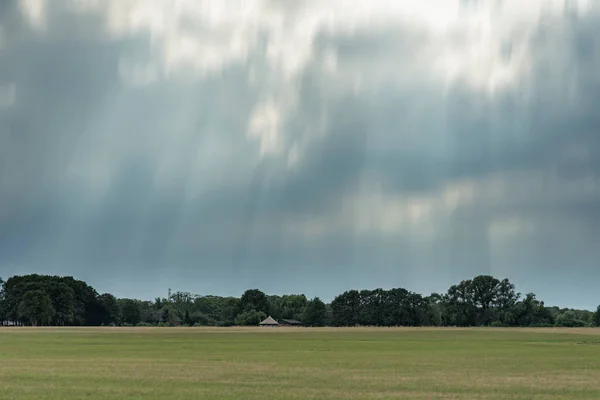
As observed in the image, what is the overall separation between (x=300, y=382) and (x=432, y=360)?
18952mm

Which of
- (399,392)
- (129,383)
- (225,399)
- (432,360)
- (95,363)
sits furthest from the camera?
(432,360)

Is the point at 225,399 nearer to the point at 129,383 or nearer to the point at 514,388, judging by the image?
the point at 129,383

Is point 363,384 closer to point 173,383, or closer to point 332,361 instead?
point 173,383

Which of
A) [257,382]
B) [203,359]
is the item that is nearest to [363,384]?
[257,382]

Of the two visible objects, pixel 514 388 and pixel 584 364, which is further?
pixel 584 364

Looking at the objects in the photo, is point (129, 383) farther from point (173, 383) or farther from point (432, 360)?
point (432, 360)

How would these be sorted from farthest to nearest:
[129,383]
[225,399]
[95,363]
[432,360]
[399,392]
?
1. [432,360]
2. [95,363]
3. [129,383]
4. [399,392]
5. [225,399]

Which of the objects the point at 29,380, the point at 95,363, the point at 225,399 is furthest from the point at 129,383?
the point at 95,363

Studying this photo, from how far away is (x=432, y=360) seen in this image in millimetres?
48781

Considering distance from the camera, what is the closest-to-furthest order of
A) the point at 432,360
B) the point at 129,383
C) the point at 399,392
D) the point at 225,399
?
the point at 225,399 → the point at 399,392 → the point at 129,383 → the point at 432,360

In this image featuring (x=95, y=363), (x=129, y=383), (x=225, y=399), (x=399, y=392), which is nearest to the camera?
(x=225, y=399)

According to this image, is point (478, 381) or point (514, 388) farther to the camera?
point (478, 381)

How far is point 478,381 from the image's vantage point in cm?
3300

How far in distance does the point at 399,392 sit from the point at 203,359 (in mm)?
23383
